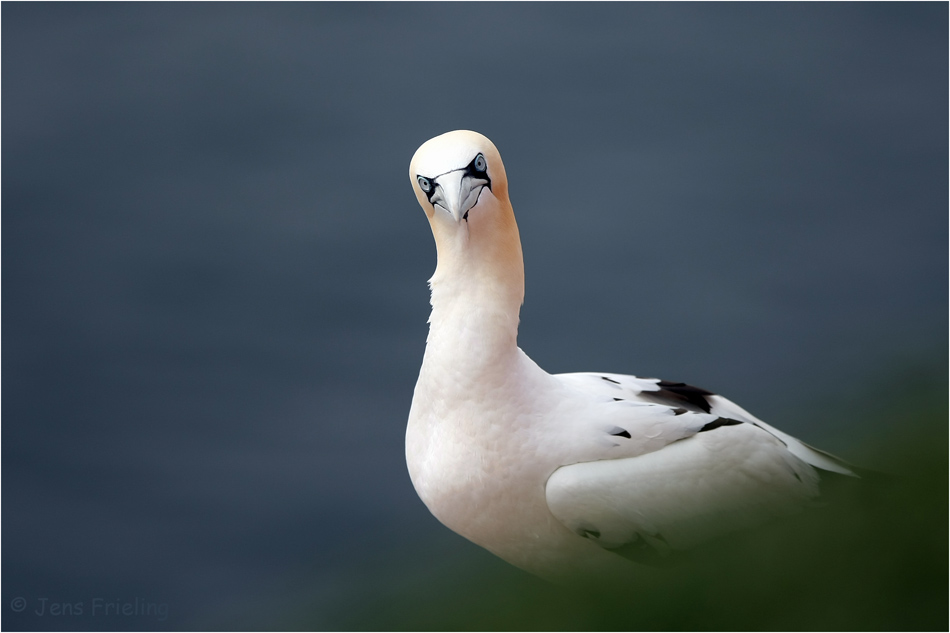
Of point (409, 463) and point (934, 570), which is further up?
point (409, 463)

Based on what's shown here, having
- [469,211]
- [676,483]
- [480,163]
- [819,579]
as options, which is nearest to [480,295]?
[469,211]

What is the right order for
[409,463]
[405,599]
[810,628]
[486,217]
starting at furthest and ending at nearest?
1. [409,463]
2. [486,217]
3. [405,599]
4. [810,628]

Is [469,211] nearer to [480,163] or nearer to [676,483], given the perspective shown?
[480,163]

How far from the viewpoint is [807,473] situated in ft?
9.64

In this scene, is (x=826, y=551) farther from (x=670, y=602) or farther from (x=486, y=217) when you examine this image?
(x=486, y=217)

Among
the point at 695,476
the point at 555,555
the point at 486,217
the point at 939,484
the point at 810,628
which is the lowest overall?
the point at 810,628

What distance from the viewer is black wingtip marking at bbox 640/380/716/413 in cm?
307

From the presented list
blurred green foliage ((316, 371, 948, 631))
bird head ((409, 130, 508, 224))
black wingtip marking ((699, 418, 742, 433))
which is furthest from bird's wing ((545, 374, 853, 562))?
blurred green foliage ((316, 371, 948, 631))

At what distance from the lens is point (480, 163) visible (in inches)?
103

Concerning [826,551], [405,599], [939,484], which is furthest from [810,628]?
[405,599]

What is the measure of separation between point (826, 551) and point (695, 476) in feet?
5.98

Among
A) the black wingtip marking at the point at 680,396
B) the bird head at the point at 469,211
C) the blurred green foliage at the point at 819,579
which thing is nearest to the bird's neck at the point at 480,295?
the bird head at the point at 469,211

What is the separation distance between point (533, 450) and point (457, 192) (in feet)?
2.22

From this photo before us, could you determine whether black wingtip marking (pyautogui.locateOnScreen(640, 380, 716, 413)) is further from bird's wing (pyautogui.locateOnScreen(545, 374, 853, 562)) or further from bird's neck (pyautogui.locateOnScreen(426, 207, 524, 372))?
bird's neck (pyautogui.locateOnScreen(426, 207, 524, 372))
